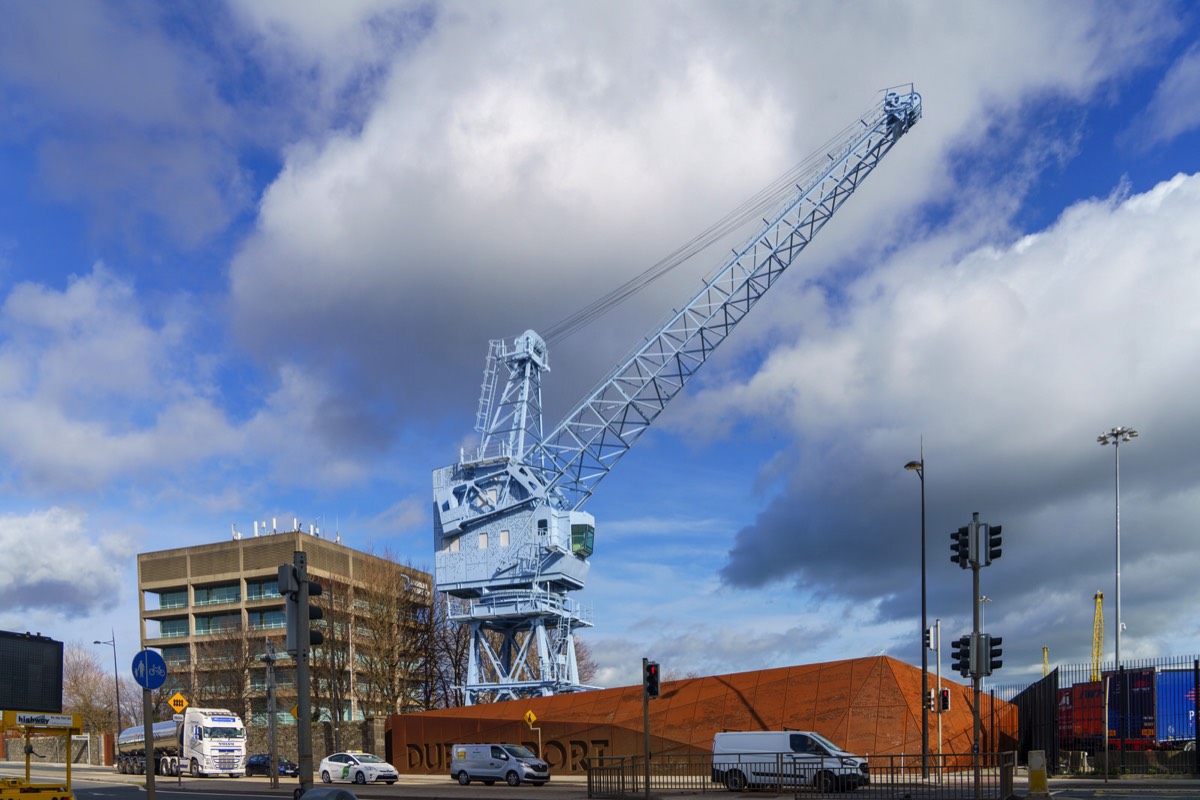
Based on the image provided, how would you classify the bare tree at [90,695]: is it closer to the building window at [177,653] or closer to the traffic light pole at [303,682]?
the building window at [177,653]

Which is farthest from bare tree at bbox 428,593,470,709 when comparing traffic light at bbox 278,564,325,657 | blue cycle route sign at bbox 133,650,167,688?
blue cycle route sign at bbox 133,650,167,688

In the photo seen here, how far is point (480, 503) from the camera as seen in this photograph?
2680 inches

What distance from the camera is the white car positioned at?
48.5 m

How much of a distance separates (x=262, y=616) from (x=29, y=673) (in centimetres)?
9225

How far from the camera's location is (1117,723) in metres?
44.1

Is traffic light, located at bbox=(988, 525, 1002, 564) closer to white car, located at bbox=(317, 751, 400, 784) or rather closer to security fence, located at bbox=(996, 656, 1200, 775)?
security fence, located at bbox=(996, 656, 1200, 775)

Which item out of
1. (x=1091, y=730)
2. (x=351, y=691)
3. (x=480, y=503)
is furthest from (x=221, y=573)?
(x=1091, y=730)

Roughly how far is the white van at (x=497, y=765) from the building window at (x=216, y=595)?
65230 millimetres

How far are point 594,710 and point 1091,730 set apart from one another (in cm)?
2125

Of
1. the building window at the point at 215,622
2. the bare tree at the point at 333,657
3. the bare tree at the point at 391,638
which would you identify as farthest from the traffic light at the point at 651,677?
the building window at the point at 215,622

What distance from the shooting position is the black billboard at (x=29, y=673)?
1594 centimetres

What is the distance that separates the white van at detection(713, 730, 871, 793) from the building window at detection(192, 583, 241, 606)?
7934cm

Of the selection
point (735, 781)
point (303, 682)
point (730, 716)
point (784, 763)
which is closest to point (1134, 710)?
point (730, 716)

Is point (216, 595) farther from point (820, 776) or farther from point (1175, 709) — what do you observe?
point (820, 776)
